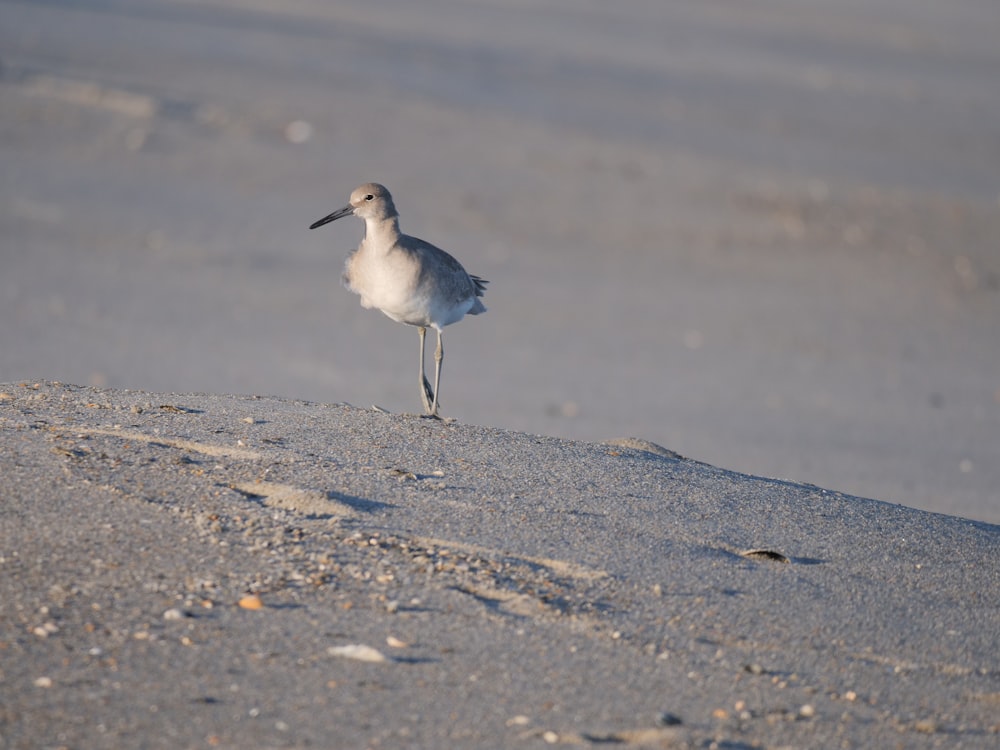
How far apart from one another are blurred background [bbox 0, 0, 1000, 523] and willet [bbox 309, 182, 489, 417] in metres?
3.87

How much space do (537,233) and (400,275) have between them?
9.49 meters

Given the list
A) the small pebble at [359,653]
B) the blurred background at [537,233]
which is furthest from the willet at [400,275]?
the blurred background at [537,233]

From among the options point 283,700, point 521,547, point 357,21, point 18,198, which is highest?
point 357,21

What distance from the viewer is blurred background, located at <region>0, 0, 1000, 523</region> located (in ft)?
40.0

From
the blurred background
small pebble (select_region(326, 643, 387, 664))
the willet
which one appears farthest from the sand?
the blurred background

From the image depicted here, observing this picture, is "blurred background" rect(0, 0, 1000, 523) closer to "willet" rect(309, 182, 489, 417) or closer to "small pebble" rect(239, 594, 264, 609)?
"willet" rect(309, 182, 489, 417)

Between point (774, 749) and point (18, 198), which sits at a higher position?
point (18, 198)

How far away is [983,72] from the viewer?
29531mm

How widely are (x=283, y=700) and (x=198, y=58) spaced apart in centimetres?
2002

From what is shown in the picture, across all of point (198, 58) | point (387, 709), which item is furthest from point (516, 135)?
point (387, 709)

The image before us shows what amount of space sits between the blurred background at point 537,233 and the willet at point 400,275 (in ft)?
12.7

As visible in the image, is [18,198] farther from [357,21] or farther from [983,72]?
[983,72]

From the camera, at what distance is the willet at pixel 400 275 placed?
7.38 metres

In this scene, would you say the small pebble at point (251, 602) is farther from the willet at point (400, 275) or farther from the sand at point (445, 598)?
the willet at point (400, 275)
